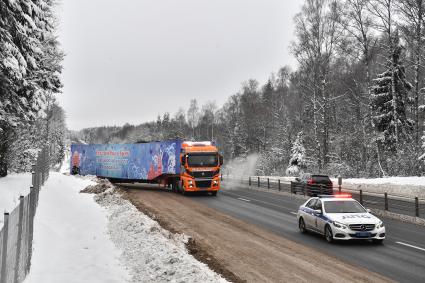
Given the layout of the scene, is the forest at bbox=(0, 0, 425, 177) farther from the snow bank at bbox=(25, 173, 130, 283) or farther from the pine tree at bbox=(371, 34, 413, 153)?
the snow bank at bbox=(25, 173, 130, 283)

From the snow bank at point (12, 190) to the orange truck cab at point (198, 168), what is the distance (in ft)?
32.6

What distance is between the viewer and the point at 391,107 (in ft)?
144

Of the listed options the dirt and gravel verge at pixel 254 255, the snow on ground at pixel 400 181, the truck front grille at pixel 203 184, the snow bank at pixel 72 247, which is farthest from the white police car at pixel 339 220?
the snow on ground at pixel 400 181

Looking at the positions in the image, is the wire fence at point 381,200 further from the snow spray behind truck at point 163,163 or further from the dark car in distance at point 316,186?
the snow spray behind truck at point 163,163

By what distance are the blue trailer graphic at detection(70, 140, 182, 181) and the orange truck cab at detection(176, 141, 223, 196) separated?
1076 mm

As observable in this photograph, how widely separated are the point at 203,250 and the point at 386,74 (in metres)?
37.4

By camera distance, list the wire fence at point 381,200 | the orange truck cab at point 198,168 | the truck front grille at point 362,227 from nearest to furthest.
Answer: the truck front grille at point 362,227 < the wire fence at point 381,200 < the orange truck cab at point 198,168

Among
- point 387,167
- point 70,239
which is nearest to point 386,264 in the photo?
point 70,239

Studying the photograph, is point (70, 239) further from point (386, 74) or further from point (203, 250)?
point (386, 74)

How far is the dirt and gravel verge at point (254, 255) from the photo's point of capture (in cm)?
1085

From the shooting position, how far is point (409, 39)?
113 ft

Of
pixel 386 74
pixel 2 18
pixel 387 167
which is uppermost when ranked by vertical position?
pixel 386 74

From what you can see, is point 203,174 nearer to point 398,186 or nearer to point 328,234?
point 398,186

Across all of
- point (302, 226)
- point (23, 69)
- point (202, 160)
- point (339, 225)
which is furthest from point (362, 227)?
point (202, 160)
